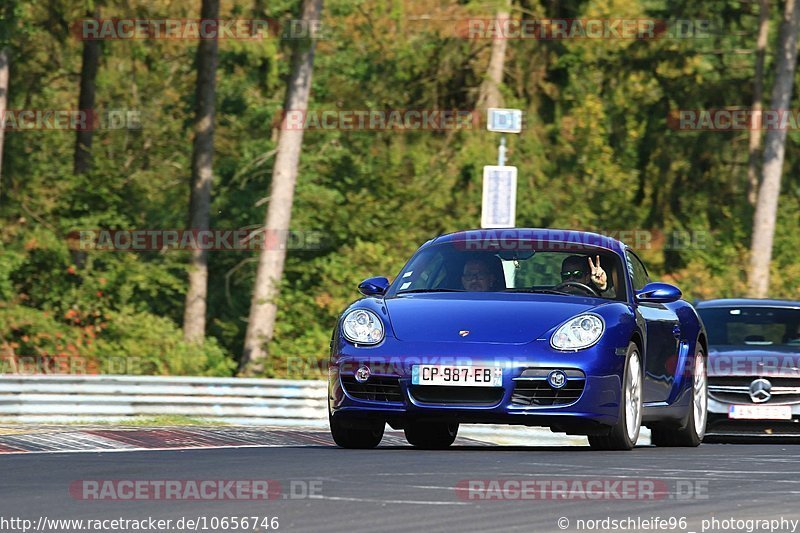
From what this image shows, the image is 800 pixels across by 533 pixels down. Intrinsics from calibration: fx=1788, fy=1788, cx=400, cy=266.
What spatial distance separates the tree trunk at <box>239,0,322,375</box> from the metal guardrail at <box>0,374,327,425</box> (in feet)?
47.3

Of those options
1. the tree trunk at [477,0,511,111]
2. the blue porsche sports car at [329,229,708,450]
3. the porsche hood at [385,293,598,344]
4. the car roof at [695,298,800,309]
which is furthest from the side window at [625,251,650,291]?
the tree trunk at [477,0,511,111]

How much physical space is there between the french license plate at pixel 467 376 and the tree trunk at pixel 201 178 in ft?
83.3

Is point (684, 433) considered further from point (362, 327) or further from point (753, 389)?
point (362, 327)

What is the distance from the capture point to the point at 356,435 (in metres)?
12.5

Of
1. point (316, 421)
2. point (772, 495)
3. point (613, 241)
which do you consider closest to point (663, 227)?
point (316, 421)

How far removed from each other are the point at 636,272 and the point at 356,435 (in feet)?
9.05

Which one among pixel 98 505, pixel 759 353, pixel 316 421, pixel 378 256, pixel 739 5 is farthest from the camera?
pixel 739 5

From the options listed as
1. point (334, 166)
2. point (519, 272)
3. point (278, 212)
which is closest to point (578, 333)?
point (519, 272)

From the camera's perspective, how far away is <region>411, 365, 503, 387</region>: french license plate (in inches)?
456

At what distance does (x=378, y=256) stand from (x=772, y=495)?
2734 centimetres

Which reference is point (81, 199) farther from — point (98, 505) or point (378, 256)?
point (98, 505)

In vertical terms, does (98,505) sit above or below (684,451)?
above

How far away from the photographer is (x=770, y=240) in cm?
3666

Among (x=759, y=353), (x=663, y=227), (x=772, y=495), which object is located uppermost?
(x=772, y=495)
